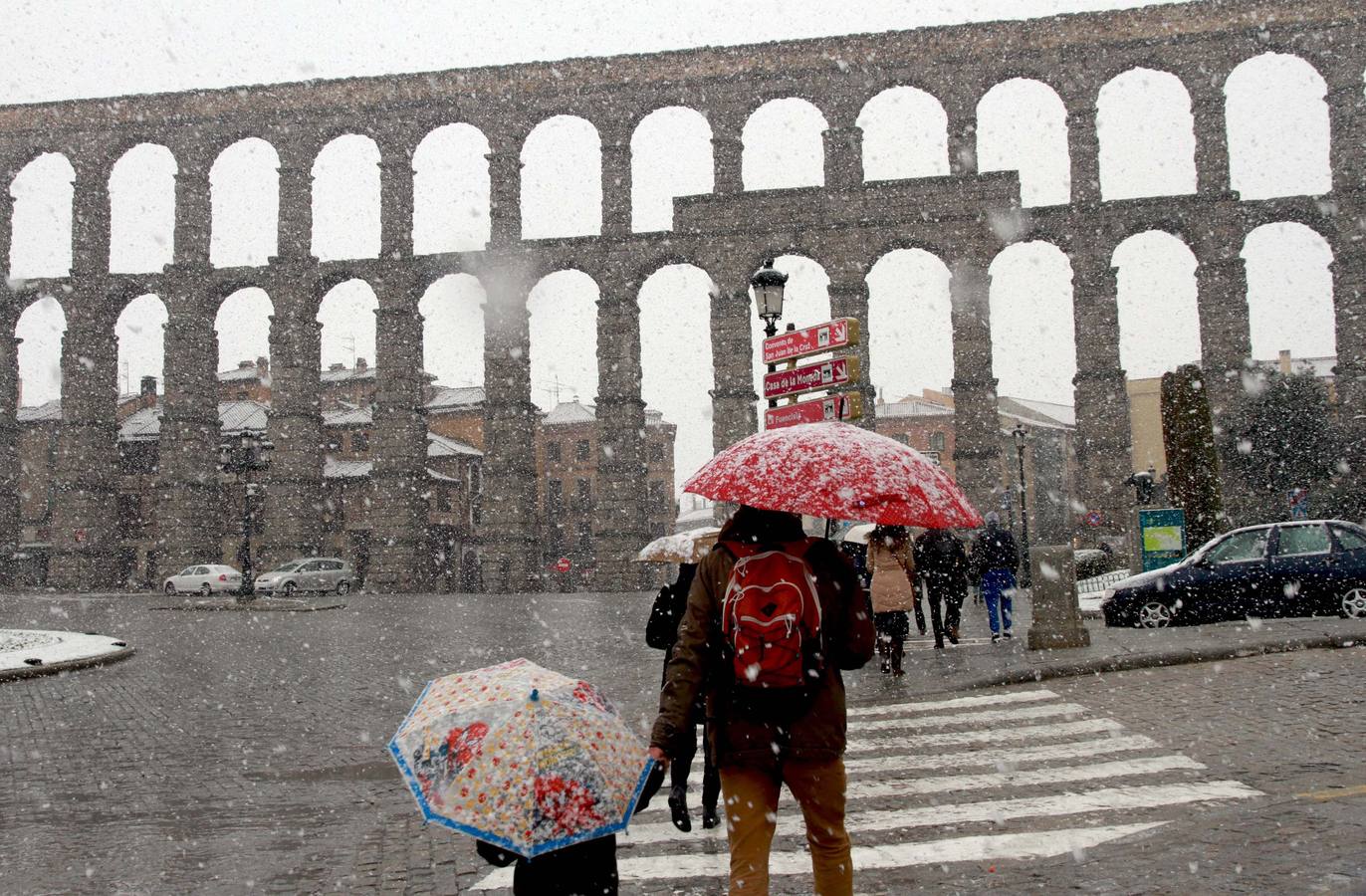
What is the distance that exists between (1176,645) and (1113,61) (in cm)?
3107

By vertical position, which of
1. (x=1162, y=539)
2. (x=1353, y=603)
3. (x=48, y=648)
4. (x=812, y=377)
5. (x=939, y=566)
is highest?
(x=812, y=377)

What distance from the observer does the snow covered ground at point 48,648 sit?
13680 millimetres

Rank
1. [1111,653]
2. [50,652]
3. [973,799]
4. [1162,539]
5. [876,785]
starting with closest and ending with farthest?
[973,799] < [876,785] < [1111,653] < [50,652] < [1162,539]

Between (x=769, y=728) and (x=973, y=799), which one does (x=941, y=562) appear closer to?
(x=973, y=799)

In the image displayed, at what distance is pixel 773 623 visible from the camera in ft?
11.6

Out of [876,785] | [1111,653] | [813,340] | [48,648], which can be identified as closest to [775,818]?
[876,785]

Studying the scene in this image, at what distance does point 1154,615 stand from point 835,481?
12.3m

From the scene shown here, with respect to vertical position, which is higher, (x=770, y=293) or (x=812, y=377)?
(x=770, y=293)

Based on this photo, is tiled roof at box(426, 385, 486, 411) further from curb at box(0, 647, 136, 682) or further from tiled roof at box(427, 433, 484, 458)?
curb at box(0, 647, 136, 682)

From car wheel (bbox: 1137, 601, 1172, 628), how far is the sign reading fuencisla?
4.47m

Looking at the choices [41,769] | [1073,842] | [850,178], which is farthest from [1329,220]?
[41,769]

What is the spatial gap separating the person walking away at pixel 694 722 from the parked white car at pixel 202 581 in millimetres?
36371

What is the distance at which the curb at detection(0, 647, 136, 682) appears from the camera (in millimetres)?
13000

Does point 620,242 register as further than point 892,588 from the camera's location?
Yes
